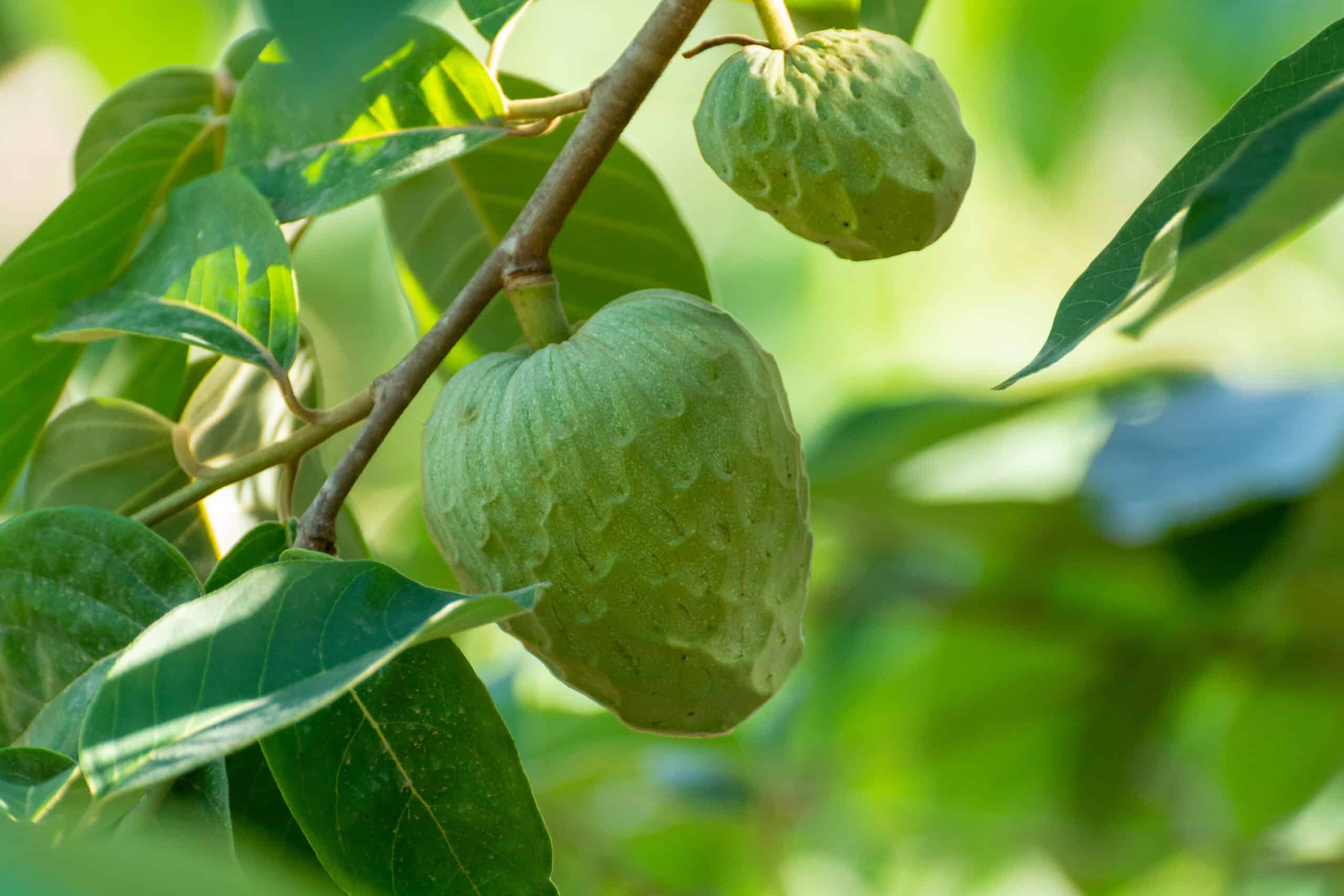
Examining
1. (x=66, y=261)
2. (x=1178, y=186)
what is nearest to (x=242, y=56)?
(x=66, y=261)

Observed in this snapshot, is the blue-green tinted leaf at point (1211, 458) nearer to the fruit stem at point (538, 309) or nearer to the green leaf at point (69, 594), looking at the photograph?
the fruit stem at point (538, 309)

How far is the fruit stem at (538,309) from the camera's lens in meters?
0.66

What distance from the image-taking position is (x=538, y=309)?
0.66m

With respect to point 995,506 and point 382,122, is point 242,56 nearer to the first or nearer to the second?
point 382,122

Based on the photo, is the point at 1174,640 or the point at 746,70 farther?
the point at 1174,640

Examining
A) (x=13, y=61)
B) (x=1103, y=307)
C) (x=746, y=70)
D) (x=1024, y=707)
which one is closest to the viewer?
(x=1103, y=307)

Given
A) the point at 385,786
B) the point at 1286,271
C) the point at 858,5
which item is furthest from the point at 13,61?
the point at 1286,271

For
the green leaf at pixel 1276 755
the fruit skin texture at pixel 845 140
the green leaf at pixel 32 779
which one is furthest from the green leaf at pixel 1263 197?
the green leaf at pixel 1276 755

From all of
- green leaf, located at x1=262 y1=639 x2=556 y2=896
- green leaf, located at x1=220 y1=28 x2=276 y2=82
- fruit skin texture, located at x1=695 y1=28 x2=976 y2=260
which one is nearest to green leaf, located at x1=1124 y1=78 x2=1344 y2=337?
fruit skin texture, located at x1=695 y1=28 x2=976 y2=260

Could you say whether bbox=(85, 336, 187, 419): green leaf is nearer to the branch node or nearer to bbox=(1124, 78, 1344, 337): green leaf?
the branch node

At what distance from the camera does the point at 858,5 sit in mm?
818

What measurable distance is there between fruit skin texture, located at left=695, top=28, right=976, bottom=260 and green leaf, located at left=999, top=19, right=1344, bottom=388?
4.6 inches

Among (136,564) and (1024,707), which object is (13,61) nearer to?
(136,564)

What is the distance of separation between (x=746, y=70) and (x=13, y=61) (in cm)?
137
